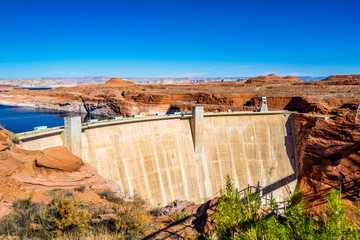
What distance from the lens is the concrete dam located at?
1733cm

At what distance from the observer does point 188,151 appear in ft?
73.4

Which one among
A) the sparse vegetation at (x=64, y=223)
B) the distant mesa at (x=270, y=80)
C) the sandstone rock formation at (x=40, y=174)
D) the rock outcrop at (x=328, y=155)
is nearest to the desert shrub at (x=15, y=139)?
the sandstone rock formation at (x=40, y=174)

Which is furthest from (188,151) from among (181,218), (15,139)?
(15,139)

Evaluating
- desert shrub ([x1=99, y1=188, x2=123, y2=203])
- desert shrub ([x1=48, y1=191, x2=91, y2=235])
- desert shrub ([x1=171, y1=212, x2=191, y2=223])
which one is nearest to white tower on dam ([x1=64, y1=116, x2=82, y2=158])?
desert shrub ([x1=99, y1=188, x2=123, y2=203])

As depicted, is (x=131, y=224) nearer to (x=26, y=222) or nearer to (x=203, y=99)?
(x=26, y=222)

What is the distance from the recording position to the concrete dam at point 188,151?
1733cm

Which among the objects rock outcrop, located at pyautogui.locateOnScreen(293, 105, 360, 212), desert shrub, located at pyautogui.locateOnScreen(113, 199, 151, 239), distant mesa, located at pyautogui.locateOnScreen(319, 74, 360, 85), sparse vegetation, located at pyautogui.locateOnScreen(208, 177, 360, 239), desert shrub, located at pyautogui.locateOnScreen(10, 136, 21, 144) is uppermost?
desert shrub, located at pyautogui.locateOnScreen(10, 136, 21, 144)

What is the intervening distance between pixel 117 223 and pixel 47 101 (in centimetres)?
6767

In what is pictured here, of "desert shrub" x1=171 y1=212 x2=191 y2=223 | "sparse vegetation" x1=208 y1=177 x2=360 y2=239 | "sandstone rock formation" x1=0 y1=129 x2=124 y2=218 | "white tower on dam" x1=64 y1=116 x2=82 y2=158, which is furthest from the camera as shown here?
"white tower on dam" x1=64 y1=116 x2=82 y2=158

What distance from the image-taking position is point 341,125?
2252 cm

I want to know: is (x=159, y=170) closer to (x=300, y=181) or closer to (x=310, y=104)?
(x=300, y=181)

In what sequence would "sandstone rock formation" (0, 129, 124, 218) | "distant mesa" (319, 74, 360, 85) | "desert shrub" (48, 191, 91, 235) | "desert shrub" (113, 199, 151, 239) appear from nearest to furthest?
"desert shrub" (48, 191, 91, 235), "desert shrub" (113, 199, 151, 239), "sandstone rock formation" (0, 129, 124, 218), "distant mesa" (319, 74, 360, 85)

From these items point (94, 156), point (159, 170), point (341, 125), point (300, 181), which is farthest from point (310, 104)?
point (94, 156)

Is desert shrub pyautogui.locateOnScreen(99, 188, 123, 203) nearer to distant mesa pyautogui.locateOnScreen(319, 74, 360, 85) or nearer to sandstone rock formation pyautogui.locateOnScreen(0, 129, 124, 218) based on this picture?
sandstone rock formation pyautogui.locateOnScreen(0, 129, 124, 218)
